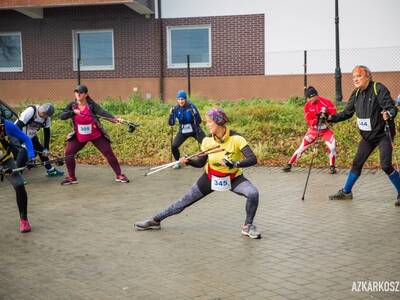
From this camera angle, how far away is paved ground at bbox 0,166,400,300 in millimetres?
6113

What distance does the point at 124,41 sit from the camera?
2359cm

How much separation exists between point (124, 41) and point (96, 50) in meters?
1.34

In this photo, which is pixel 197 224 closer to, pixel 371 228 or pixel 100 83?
pixel 371 228

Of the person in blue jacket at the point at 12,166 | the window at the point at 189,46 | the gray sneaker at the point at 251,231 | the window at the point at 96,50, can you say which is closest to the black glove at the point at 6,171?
the person in blue jacket at the point at 12,166

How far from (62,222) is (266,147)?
6505 millimetres

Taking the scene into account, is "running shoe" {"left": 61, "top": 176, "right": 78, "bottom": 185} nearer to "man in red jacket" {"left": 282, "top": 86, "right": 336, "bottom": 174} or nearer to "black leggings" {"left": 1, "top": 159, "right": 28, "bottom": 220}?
"black leggings" {"left": 1, "top": 159, "right": 28, "bottom": 220}

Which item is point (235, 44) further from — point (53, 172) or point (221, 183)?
point (221, 183)

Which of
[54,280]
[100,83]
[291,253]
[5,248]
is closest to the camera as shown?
[54,280]

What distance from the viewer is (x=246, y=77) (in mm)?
22406

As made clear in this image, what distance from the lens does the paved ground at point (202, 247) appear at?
20.1 feet

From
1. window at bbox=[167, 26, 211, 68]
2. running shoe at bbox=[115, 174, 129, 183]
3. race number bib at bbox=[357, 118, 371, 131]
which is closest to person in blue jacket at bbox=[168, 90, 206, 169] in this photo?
running shoe at bbox=[115, 174, 129, 183]

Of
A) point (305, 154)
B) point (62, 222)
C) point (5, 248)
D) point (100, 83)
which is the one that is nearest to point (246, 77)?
point (100, 83)

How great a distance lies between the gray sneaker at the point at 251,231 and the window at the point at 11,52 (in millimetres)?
18544

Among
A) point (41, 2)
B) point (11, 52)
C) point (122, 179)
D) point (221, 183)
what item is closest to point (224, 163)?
point (221, 183)
